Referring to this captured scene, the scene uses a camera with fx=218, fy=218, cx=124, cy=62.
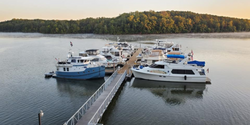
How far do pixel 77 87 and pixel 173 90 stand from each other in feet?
39.0

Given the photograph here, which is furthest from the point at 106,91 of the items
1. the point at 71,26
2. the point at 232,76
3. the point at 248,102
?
the point at 71,26

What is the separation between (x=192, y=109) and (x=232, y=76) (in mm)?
15500

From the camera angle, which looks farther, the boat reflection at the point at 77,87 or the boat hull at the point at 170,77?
the boat hull at the point at 170,77

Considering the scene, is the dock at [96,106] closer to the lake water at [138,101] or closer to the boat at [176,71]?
the lake water at [138,101]

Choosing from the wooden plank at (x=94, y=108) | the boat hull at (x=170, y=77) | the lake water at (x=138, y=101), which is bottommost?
the lake water at (x=138, y=101)

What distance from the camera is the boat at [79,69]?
2981 centimetres

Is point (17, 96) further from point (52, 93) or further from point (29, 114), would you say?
point (29, 114)

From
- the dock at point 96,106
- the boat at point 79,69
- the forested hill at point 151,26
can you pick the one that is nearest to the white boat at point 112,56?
the boat at point 79,69

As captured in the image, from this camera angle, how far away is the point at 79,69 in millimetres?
30047

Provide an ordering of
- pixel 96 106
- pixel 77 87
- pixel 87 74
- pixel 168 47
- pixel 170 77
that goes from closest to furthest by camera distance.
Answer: pixel 96 106 → pixel 77 87 → pixel 170 77 → pixel 87 74 → pixel 168 47

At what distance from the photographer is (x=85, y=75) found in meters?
30.0

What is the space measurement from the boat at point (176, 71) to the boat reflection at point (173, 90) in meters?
0.65

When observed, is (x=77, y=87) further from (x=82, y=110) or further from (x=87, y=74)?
(x=82, y=110)

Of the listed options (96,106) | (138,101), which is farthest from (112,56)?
(96,106)
